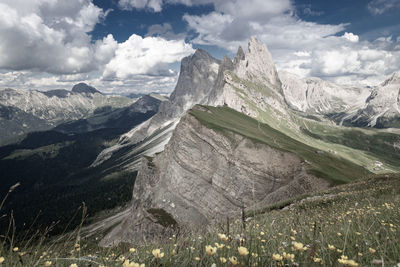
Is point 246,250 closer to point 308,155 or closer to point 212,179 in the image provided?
point 212,179

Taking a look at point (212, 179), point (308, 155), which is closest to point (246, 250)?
point (212, 179)

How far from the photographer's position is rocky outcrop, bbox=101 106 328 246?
59.9 m

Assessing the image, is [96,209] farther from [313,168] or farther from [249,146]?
[313,168]

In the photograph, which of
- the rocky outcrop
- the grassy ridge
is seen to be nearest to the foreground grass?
the rocky outcrop

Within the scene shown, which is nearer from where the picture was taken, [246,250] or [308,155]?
[246,250]

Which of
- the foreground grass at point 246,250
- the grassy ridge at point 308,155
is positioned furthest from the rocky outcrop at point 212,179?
the foreground grass at point 246,250

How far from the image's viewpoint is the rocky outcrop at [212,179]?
59875mm

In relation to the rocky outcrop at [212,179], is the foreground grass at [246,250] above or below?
above

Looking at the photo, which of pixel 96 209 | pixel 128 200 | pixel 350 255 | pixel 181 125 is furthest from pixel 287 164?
pixel 96 209

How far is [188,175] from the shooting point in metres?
69.4

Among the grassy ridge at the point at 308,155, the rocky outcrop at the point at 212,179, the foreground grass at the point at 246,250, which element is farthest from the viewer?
the rocky outcrop at the point at 212,179

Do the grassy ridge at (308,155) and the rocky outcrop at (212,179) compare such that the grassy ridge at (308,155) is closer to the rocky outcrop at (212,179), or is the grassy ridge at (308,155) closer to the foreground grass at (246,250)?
the rocky outcrop at (212,179)

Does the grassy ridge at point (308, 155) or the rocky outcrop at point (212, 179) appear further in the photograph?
the rocky outcrop at point (212, 179)

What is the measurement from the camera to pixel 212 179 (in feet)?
216
